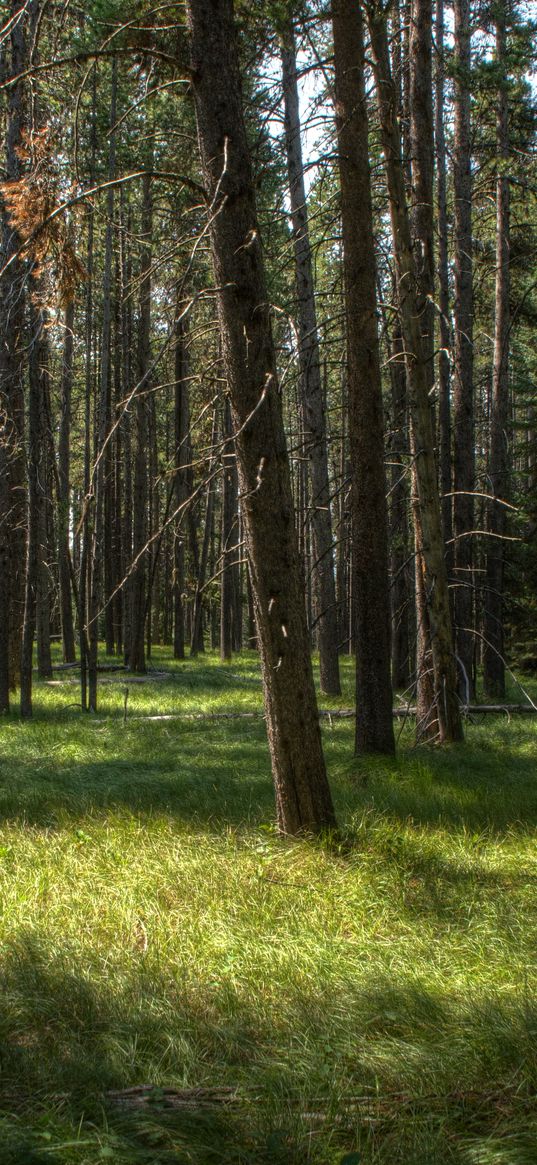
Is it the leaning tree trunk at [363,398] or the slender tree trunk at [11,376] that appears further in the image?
the slender tree trunk at [11,376]

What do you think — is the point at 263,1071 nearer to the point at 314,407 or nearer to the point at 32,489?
the point at 32,489

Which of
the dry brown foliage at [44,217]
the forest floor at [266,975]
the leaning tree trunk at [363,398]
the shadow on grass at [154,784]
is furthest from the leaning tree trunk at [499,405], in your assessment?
the dry brown foliage at [44,217]

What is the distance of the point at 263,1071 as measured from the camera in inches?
135

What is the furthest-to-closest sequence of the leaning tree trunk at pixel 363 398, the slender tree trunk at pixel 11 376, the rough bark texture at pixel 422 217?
1. the slender tree trunk at pixel 11 376
2. the rough bark texture at pixel 422 217
3. the leaning tree trunk at pixel 363 398

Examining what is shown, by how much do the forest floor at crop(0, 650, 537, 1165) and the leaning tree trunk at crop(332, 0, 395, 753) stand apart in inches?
37.6

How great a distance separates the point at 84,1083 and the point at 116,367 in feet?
74.1

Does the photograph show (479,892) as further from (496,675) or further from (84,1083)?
(496,675)

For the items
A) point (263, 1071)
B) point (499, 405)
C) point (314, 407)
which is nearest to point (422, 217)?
point (314, 407)

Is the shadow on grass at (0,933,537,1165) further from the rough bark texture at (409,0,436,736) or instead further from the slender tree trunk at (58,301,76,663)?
the slender tree trunk at (58,301,76,663)

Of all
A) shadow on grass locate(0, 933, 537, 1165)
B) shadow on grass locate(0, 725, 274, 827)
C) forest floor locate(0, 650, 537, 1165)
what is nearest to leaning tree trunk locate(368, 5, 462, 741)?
forest floor locate(0, 650, 537, 1165)

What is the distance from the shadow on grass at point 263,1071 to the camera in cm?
295

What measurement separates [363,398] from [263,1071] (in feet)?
20.7

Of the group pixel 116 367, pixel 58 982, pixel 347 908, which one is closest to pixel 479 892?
pixel 347 908

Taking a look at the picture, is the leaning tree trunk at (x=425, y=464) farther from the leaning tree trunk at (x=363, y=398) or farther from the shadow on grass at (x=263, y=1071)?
the shadow on grass at (x=263, y=1071)
